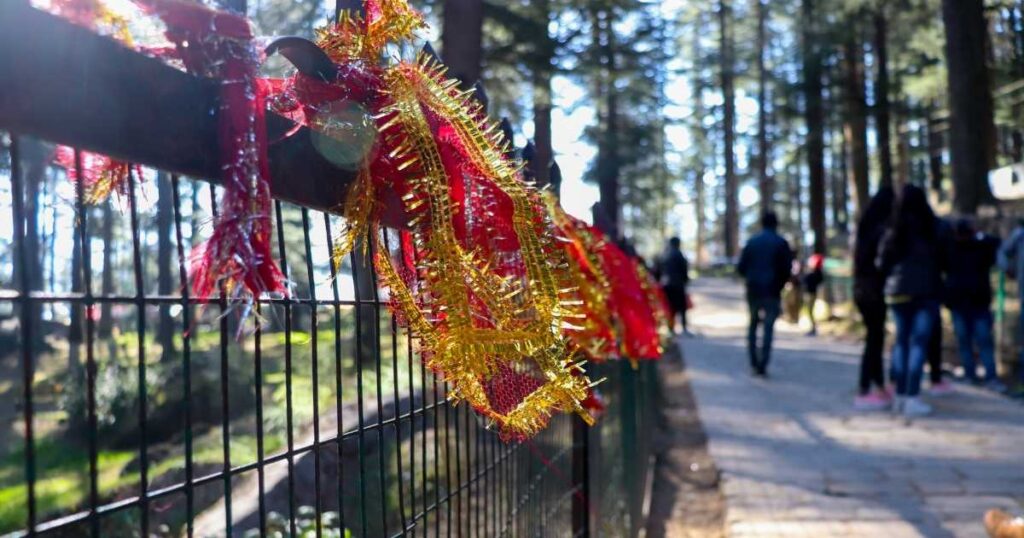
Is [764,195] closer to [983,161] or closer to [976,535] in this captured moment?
[983,161]

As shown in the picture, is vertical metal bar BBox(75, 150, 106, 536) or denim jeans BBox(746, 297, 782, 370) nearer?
vertical metal bar BBox(75, 150, 106, 536)

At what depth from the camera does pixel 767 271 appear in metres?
11.6

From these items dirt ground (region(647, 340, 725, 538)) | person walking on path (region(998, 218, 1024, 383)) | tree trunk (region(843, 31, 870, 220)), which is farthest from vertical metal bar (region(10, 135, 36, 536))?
tree trunk (region(843, 31, 870, 220))

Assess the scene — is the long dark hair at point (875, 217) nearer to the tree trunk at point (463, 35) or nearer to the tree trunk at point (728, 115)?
the tree trunk at point (463, 35)

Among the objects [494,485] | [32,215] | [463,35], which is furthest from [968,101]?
[32,215]

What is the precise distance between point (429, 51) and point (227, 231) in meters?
0.83

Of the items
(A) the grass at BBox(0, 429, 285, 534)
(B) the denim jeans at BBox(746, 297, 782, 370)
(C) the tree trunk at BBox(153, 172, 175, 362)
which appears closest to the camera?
(C) the tree trunk at BBox(153, 172, 175, 362)

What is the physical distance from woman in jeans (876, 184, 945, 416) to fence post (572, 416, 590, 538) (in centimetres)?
555

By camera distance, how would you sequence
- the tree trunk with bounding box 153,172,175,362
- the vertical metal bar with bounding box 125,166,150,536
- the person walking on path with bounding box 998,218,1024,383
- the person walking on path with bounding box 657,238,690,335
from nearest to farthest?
1. the vertical metal bar with bounding box 125,166,150,536
2. the tree trunk with bounding box 153,172,175,362
3. the person walking on path with bounding box 998,218,1024,383
4. the person walking on path with bounding box 657,238,690,335

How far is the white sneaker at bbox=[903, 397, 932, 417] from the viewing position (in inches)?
335

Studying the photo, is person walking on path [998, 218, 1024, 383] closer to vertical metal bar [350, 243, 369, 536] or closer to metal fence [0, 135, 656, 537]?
metal fence [0, 135, 656, 537]

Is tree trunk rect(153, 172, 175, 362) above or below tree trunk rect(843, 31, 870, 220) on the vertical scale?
below

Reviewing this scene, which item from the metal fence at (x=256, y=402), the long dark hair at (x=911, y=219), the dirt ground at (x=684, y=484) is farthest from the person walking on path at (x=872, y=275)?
the metal fence at (x=256, y=402)

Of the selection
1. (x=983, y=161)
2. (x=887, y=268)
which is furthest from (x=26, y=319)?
(x=983, y=161)
